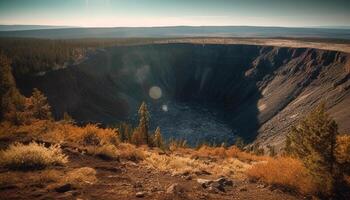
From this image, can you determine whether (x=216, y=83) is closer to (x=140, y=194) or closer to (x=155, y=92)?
(x=155, y=92)

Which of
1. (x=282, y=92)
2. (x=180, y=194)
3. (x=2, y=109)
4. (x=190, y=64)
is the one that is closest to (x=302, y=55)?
(x=282, y=92)

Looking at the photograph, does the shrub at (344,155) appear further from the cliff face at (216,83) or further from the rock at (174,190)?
the cliff face at (216,83)

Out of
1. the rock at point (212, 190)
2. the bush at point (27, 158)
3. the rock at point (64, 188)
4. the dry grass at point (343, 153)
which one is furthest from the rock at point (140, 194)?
the dry grass at point (343, 153)

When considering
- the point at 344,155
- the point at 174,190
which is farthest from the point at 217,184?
the point at 344,155

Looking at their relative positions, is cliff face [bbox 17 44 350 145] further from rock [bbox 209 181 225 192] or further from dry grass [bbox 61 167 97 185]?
dry grass [bbox 61 167 97 185]

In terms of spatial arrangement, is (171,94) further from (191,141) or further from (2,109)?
(2,109)

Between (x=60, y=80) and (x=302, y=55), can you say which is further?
(x=302, y=55)
